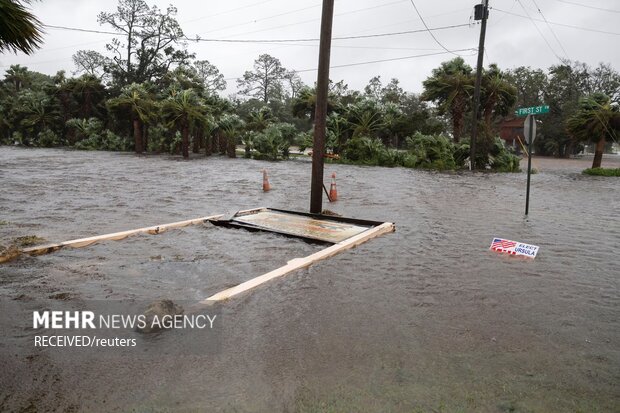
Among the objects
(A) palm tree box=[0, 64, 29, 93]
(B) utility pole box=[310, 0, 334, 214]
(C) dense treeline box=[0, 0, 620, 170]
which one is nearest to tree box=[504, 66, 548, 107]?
(C) dense treeline box=[0, 0, 620, 170]

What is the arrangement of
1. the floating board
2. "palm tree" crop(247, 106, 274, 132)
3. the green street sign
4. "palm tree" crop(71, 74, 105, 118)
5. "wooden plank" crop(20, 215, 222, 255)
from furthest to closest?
"palm tree" crop(71, 74, 105, 118), "palm tree" crop(247, 106, 274, 132), the green street sign, the floating board, "wooden plank" crop(20, 215, 222, 255)

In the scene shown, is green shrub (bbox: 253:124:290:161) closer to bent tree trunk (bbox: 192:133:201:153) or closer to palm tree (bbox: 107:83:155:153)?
bent tree trunk (bbox: 192:133:201:153)

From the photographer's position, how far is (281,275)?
5.20 m

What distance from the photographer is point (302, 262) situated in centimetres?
566

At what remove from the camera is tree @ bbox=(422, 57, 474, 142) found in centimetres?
2742

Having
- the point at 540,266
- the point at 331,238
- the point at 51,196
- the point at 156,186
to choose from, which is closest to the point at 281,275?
the point at 331,238

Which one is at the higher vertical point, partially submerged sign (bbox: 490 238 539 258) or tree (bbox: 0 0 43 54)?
tree (bbox: 0 0 43 54)

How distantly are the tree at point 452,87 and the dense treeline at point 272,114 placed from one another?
2.8 inches

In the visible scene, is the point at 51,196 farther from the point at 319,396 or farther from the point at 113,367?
the point at 319,396

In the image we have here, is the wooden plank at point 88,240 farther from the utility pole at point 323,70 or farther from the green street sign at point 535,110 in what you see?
the green street sign at point 535,110

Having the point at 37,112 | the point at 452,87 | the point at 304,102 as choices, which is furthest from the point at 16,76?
the point at 452,87

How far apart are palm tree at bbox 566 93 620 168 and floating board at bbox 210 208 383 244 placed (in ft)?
69.5

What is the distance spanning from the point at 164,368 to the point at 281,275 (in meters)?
2.24

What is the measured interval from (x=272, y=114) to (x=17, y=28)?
35847 millimetres
